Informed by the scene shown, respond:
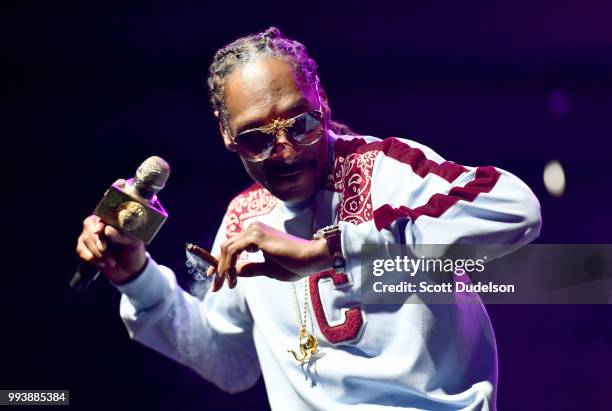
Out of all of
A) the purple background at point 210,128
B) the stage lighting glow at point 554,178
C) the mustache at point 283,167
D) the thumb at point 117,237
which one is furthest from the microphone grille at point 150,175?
the stage lighting glow at point 554,178

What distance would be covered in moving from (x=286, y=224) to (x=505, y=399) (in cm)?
121

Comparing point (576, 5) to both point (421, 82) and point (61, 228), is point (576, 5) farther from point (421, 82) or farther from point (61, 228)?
point (61, 228)

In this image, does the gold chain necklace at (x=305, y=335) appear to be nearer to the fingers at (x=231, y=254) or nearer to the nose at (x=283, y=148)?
the nose at (x=283, y=148)

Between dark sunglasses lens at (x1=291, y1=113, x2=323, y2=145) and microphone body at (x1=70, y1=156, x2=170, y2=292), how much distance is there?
0.35 meters

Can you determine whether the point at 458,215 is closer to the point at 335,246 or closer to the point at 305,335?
the point at 335,246

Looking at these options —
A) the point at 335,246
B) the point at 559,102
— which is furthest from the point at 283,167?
the point at 559,102

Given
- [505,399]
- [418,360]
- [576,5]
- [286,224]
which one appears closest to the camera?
[418,360]

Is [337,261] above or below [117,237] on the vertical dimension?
below

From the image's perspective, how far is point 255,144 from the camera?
77.0 inches

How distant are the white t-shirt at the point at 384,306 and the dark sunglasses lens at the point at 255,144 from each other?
8.6 inches

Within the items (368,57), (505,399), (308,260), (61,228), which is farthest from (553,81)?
(61,228)

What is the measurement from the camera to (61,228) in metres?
3.01

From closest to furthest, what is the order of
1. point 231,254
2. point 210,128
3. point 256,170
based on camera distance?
point 231,254
point 256,170
point 210,128

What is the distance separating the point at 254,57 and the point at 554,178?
1.26 m
